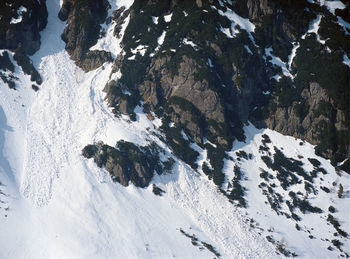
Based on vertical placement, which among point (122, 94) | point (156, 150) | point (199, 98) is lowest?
point (156, 150)

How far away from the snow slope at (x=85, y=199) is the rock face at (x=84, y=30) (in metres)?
9.65

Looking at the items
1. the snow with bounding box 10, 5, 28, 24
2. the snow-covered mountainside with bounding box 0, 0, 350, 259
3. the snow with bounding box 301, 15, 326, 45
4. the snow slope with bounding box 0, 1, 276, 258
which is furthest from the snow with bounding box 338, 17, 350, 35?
the snow with bounding box 10, 5, 28, 24

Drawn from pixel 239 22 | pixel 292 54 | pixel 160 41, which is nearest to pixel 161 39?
pixel 160 41

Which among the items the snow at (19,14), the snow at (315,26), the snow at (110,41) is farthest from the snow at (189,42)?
the snow at (19,14)

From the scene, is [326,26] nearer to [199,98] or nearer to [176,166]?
[199,98]

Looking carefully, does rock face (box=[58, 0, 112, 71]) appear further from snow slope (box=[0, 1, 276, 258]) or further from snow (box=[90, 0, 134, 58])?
snow slope (box=[0, 1, 276, 258])

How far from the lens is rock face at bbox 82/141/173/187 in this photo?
48.4 metres

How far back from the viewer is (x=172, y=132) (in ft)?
183

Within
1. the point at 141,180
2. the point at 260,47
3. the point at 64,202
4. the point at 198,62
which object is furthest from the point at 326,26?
the point at 64,202

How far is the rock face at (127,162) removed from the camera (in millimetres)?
48406

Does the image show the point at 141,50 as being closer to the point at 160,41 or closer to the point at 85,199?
the point at 160,41

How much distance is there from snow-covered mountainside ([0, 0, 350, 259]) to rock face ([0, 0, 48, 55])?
34cm

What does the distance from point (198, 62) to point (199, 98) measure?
6.42 m

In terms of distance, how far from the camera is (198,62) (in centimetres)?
5975
